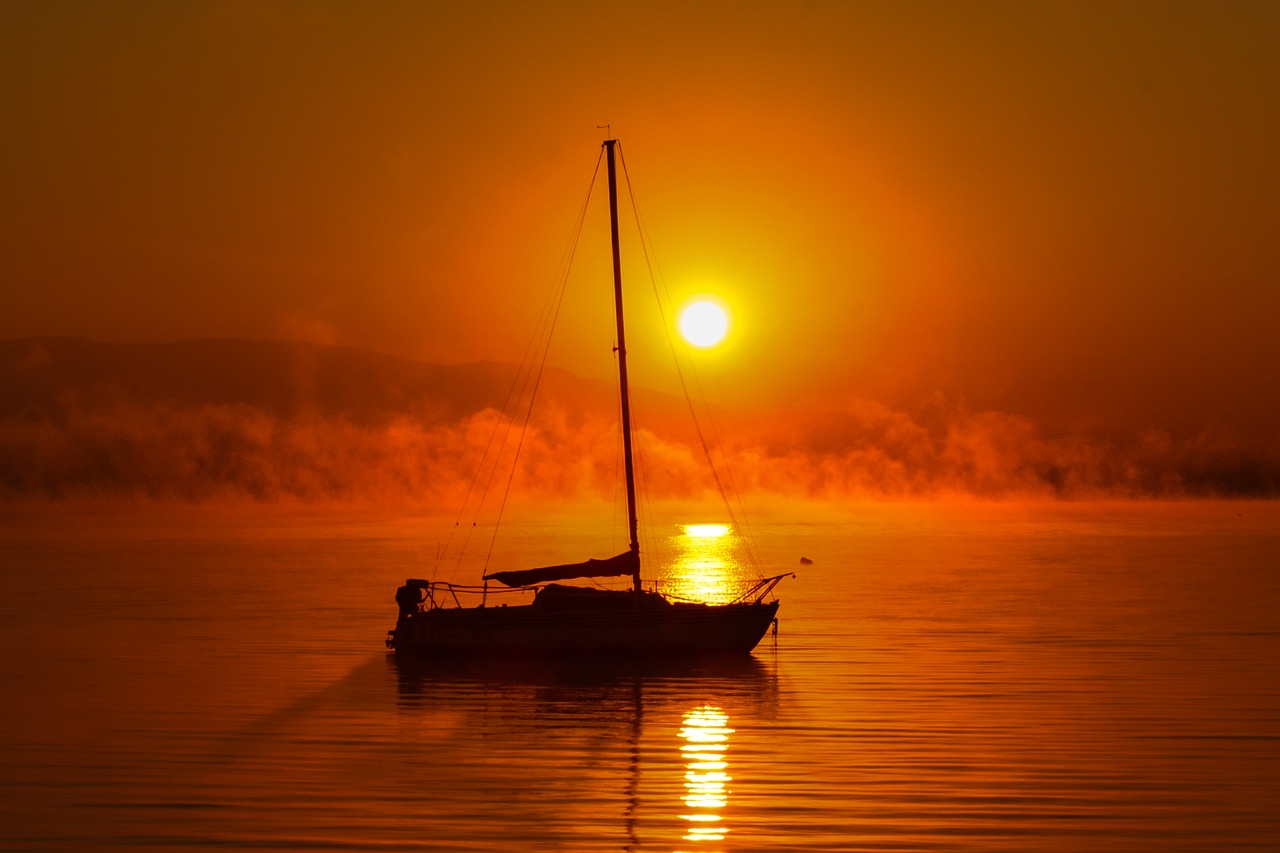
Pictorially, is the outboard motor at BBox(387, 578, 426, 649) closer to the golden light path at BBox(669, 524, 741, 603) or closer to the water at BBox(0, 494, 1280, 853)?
the water at BBox(0, 494, 1280, 853)

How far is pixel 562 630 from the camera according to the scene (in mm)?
44031

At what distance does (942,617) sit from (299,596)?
135ft

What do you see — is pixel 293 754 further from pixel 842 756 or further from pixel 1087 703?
pixel 1087 703

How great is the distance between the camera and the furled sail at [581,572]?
44531 millimetres

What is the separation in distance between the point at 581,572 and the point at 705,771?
61.2 feet

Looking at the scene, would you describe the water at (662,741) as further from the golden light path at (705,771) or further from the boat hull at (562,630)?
the boat hull at (562,630)

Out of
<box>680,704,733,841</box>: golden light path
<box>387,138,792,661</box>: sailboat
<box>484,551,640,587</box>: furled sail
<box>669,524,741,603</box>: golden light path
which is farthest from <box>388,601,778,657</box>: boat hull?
<box>669,524,741,603</box>: golden light path

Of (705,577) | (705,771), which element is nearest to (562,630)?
(705,771)

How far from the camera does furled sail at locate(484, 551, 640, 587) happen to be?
44.5 meters

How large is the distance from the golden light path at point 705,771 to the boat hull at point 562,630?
775 cm

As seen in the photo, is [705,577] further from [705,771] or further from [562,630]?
[705,771]

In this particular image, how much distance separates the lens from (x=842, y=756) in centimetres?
2838

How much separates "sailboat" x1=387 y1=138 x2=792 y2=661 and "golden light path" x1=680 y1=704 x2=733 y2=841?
7793 millimetres

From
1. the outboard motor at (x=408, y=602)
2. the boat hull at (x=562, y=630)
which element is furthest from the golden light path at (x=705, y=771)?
the outboard motor at (x=408, y=602)
